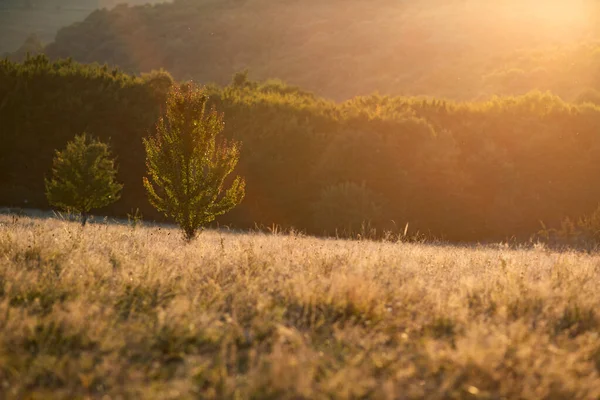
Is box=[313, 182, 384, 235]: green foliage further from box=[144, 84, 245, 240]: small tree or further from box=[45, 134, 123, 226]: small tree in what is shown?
box=[144, 84, 245, 240]: small tree

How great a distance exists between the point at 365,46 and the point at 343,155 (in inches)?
3488

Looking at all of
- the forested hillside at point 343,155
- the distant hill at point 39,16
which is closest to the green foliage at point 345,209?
the forested hillside at point 343,155

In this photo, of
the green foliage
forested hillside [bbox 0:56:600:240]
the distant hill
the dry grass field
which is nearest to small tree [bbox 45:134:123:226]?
forested hillside [bbox 0:56:600:240]

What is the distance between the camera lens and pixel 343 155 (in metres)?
28.9

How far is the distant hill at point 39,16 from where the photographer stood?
153663 mm

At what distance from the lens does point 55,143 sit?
1129 inches

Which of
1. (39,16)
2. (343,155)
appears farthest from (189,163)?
(39,16)

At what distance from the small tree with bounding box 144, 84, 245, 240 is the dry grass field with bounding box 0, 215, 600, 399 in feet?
17.4

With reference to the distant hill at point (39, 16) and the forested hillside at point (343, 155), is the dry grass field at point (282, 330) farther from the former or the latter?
the distant hill at point (39, 16)

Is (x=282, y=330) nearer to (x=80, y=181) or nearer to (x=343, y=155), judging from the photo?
(x=80, y=181)

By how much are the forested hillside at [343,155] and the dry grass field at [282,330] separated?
19.6 meters

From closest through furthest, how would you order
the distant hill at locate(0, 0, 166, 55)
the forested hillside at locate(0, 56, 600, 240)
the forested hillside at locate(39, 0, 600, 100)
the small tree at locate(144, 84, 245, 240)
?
1. the small tree at locate(144, 84, 245, 240)
2. the forested hillside at locate(0, 56, 600, 240)
3. the forested hillside at locate(39, 0, 600, 100)
4. the distant hill at locate(0, 0, 166, 55)

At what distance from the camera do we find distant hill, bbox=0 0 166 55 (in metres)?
154

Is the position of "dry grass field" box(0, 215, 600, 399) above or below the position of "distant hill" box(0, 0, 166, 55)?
below
